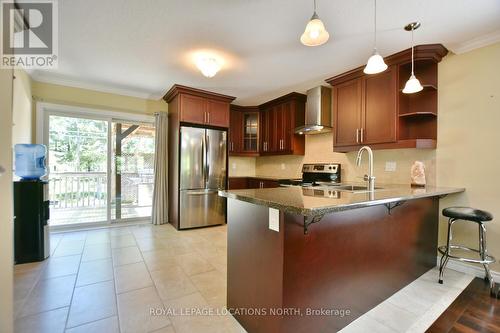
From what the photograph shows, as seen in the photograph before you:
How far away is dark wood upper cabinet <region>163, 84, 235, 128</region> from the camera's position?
12.8 feet

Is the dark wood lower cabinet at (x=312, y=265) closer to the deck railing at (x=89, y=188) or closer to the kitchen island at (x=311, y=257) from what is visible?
the kitchen island at (x=311, y=257)

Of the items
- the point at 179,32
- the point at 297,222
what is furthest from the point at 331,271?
the point at 179,32

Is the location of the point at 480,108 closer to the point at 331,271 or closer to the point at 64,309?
the point at 331,271

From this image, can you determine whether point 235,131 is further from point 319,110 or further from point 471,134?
point 471,134

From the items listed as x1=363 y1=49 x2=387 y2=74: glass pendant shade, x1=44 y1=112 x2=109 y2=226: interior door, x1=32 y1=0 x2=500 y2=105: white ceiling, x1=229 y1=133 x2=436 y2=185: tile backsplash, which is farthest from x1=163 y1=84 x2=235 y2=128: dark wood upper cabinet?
x1=363 y1=49 x2=387 y2=74: glass pendant shade

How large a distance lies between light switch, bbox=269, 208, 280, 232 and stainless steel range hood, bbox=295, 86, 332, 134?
2634 mm

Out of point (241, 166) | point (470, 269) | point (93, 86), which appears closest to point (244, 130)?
point (241, 166)

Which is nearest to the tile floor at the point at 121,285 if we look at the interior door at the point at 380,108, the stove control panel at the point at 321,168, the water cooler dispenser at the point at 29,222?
the water cooler dispenser at the point at 29,222

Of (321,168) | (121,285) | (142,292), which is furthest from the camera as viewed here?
(321,168)

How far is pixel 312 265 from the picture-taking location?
141 centimetres

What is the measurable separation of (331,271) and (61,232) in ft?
14.2

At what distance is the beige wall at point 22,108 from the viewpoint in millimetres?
2738

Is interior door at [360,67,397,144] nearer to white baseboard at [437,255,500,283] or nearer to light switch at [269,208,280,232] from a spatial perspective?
white baseboard at [437,255,500,283]

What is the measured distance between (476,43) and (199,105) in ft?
12.2
